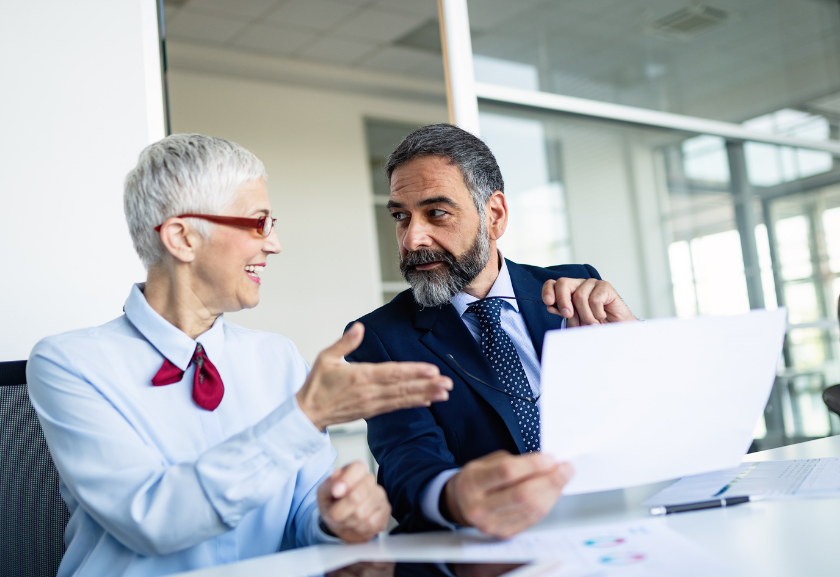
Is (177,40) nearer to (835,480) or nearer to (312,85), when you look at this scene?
(312,85)

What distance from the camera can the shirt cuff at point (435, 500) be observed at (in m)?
1.04

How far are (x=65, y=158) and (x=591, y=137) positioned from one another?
243cm

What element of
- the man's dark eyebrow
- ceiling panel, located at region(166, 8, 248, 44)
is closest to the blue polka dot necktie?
the man's dark eyebrow

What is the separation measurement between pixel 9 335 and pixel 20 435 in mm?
651

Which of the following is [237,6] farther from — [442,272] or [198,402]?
[198,402]

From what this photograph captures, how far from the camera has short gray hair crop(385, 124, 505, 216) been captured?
70.6 inches

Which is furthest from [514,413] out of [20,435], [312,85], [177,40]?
[312,85]

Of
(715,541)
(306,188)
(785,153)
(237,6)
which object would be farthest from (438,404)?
(306,188)

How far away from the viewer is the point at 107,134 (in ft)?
7.00

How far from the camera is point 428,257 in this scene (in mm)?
1732

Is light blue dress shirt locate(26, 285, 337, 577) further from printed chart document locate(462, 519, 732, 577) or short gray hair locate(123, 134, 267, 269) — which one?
printed chart document locate(462, 519, 732, 577)

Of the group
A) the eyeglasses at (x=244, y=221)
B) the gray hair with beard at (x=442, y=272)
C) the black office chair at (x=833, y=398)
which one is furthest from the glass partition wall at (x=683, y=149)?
the eyeglasses at (x=244, y=221)

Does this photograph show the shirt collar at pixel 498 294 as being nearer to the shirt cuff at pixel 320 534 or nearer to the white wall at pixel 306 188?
the shirt cuff at pixel 320 534

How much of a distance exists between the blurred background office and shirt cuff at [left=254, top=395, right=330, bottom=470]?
4.07 feet
